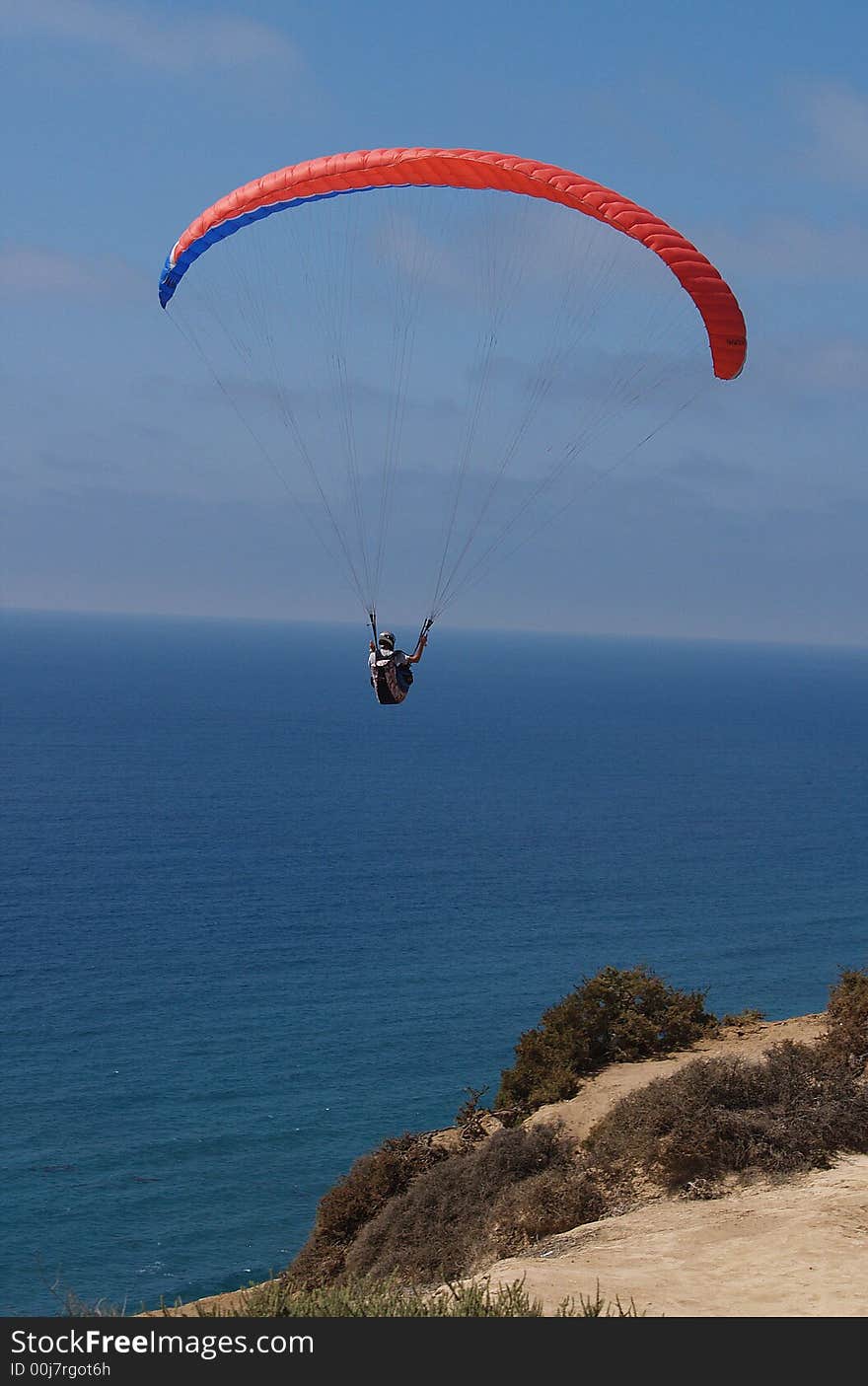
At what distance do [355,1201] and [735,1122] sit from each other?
745cm

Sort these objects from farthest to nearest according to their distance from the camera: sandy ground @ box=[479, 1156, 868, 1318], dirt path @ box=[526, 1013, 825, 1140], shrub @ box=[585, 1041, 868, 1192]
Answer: dirt path @ box=[526, 1013, 825, 1140] → shrub @ box=[585, 1041, 868, 1192] → sandy ground @ box=[479, 1156, 868, 1318]

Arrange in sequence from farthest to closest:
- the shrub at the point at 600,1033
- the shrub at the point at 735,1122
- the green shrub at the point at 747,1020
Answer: the green shrub at the point at 747,1020
the shrub at the point at 600,1033
the shrub at the point at 735,1122

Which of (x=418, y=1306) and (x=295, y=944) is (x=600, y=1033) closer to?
(x=418, y=1306)

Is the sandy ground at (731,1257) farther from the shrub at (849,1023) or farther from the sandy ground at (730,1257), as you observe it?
the shrub at (849,1023)

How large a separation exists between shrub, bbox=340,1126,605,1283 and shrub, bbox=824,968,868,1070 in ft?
16.0

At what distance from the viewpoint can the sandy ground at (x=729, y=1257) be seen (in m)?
12.0

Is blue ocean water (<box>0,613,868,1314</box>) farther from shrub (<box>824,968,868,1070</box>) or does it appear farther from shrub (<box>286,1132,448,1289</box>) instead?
shrub (<box>824,968,868,1070</box>)

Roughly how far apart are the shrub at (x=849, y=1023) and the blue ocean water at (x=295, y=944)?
1309 cm

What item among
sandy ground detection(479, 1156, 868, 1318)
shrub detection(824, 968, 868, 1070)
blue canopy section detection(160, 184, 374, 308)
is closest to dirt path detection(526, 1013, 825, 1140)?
shrub detection(824, 968, 868, 1070)

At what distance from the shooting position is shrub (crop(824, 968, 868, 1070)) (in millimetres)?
19547

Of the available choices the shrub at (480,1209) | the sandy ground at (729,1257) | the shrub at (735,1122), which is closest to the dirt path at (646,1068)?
the shrub at (480,1209)

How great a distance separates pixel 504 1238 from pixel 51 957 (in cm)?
4455

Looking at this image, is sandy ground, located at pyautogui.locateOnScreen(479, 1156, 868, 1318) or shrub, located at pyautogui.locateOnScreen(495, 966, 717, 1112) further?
shrub, located at pyautogui.locateOnScreen(495, 966, 717, 1112)

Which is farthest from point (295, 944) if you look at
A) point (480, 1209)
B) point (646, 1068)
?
point (480, 1209)
